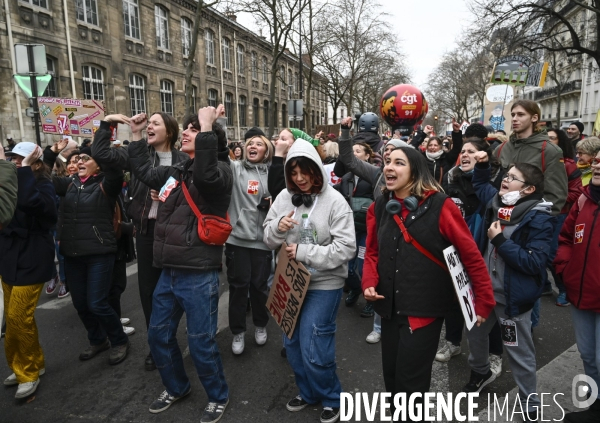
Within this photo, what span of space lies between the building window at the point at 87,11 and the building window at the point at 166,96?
512 centimetres

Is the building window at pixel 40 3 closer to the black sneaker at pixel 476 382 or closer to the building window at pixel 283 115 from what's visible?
the black sneaker at pixel 476 382

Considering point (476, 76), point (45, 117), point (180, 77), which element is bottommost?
point (45, 117)

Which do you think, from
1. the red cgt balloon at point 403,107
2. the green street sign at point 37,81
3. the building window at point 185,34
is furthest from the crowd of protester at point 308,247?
the building window at point 185,34

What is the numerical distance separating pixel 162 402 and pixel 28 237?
1697 mm

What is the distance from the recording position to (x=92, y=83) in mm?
18688

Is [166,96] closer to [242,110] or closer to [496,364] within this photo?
[242,110]

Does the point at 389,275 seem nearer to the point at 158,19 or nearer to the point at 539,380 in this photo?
the point at 539,380

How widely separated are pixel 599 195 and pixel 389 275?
5.05ft

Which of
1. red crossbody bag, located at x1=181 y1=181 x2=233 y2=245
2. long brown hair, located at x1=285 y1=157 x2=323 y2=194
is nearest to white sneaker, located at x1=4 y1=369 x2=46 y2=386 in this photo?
red crossbody bag, located at x1=181 y1=181 x2=233 y2=245

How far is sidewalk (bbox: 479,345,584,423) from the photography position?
2943 mm

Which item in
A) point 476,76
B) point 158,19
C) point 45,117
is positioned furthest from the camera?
point 476,76

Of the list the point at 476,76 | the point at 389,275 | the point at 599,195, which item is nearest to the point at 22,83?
the point at 389,275

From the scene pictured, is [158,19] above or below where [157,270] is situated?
above

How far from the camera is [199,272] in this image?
114 inches
